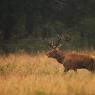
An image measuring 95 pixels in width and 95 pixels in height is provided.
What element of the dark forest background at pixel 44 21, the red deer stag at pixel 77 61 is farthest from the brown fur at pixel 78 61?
the dark forest background at pixel 44 21

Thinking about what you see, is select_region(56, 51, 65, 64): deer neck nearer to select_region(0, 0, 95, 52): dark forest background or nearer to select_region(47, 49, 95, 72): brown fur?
select_region(47, 49, 95, 72): brown fur

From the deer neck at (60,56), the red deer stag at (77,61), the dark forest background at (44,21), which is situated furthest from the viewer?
the dark forest background at (44,21)

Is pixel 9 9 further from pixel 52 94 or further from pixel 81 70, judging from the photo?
pixel 52 94

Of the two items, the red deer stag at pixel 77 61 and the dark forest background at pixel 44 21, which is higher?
the dark forest background at pixel 44 21

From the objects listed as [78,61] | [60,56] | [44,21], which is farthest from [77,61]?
[44,21]

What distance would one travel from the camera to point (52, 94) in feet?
36.5

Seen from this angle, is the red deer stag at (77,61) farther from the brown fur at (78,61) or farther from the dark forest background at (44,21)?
the dark forest background at (44,21)

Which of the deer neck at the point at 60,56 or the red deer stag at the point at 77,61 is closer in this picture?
the red deer stag at the point at 77,61

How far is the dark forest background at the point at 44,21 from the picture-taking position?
118 ft

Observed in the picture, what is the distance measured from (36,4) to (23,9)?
50.2 inches

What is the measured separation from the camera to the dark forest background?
3594 cm

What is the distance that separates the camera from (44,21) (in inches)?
1634

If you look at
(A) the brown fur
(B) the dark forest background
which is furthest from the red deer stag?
(B) the dark forest background

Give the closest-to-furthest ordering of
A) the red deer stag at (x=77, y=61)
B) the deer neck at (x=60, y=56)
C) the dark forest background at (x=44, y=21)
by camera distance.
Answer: the red deer stag at (x=77, y=61) < the deer neck at (x=60, y=56) < the dark forest background at (x=44, y=21)
